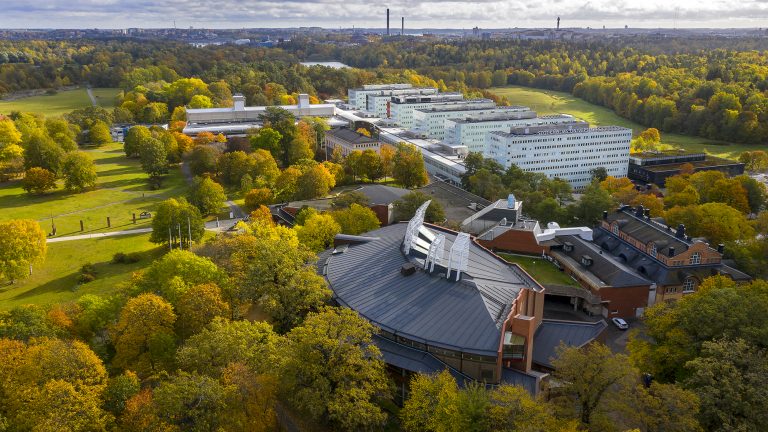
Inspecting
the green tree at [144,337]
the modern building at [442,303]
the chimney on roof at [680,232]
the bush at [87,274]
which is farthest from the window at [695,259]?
the bush at [87,274]

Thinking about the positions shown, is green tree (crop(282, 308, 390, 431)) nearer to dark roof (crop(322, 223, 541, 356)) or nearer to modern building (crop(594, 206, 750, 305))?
dark roof (crop(322, 223, 541, 356))

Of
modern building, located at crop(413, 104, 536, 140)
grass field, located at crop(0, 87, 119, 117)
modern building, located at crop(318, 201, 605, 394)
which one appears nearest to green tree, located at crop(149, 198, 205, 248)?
modern building, located at crop(318, 201, 605, 394)

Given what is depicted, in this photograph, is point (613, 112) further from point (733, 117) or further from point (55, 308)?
point (55, 308)

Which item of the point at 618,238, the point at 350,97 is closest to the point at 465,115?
the point at 350,97

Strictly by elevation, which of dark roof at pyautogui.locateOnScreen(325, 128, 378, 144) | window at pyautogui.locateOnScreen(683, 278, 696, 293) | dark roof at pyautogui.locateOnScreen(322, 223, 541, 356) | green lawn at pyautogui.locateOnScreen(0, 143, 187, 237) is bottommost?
green lawn at pyautogui.locateOnScreen(0, 143, 187, 237)

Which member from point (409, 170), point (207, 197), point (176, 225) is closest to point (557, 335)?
point (176, 225)

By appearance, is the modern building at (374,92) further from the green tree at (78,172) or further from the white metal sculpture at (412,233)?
the white metal sculpture at (412,233)
